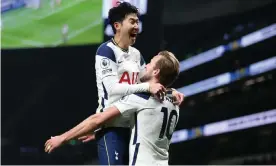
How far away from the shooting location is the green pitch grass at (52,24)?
14.4 ft

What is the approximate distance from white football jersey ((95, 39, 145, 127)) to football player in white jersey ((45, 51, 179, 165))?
0.30 feet

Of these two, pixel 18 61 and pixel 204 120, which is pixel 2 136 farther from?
pixel 204 120

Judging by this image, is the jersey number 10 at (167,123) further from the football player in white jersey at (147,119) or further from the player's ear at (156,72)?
the player's ear at (156,72)

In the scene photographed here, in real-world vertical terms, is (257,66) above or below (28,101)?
above

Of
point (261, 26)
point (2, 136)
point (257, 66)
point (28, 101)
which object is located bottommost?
point (2, 136)

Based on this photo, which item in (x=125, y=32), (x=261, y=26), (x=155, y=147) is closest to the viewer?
(x=155, y=147)

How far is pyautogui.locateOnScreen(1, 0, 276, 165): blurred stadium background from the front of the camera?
432cm

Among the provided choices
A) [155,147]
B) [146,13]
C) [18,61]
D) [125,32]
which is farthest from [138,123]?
[18,61]

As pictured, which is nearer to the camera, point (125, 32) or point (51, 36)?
point (125, 32)

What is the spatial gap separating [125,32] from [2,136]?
94.8 inches

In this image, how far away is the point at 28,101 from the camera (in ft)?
14.8

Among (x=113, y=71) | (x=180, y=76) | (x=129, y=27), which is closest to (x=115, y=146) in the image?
(x=113, y=71)

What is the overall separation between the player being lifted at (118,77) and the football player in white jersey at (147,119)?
→ 0.18 feet

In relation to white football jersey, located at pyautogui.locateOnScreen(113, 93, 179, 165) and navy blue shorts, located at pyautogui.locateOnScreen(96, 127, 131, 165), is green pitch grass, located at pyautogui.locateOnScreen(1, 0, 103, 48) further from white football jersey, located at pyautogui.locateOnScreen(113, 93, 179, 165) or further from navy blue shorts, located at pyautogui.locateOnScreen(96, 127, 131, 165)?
white football jersey, located at pyautogui.locateOnScreen(113, 93, 179, 165)
